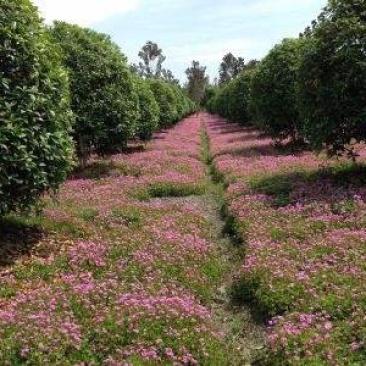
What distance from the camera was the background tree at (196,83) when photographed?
163387 mm

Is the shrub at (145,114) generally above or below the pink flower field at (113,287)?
above

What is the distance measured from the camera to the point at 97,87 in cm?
2547

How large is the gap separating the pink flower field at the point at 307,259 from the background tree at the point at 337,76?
65.2 inches

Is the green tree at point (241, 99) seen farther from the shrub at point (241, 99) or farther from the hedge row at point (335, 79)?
the hedge row at point (335, 79)

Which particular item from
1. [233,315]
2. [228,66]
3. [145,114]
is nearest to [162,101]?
[145,114]

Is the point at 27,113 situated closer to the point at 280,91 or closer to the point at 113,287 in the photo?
the point at 113,287

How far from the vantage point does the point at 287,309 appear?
943 centimetres

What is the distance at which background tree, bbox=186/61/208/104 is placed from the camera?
163 meters

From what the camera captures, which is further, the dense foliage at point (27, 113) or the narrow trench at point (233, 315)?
the dense foliage at point (27, 113)

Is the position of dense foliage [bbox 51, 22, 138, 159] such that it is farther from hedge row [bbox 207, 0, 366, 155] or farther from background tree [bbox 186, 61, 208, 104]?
background tree [bbox 186, 61, 208, 104]

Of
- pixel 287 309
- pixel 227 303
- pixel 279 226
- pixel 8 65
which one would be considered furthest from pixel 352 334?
pixel 8 65

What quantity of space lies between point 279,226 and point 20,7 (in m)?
8.14

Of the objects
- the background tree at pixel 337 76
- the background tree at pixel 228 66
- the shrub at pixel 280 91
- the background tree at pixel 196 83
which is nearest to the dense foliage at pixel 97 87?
the shrub at pixel 280 91

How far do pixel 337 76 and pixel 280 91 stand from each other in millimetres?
13354
